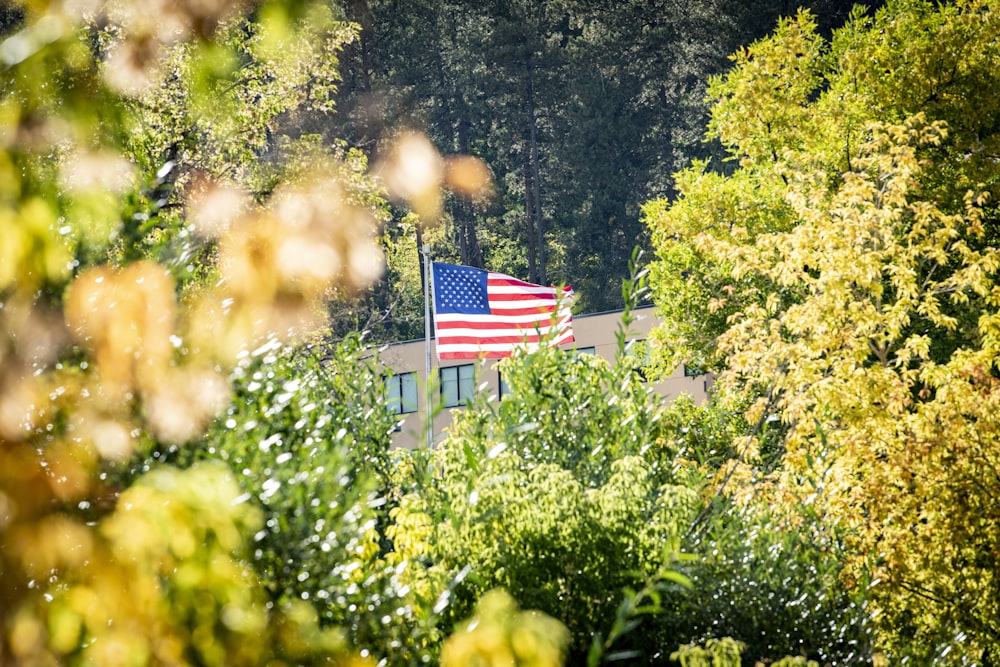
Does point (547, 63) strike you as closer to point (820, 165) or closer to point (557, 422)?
point (820, 165)

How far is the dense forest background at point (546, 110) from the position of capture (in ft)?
175

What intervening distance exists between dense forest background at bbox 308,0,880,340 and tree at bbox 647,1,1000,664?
32.8 m

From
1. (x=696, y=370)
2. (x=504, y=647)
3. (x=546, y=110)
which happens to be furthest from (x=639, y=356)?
(x=546, y=110)

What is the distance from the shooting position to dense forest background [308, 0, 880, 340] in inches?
2105

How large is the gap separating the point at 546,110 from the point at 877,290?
149 ft

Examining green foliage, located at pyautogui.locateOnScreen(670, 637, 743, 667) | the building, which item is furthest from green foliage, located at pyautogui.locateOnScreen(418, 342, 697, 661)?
the building

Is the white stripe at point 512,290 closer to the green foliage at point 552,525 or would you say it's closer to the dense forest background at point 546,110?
the green foliage at point 552,525

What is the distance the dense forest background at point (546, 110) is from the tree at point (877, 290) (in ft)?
108

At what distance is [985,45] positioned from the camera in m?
16.7

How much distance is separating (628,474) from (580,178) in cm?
5044

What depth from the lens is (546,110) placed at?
5709cm

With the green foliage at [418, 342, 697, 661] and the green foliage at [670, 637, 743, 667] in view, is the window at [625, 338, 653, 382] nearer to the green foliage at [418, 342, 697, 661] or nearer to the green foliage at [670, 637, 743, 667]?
the green foliage at [418, 342, 697, 661]

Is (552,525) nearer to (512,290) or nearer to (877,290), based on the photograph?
(877,290)

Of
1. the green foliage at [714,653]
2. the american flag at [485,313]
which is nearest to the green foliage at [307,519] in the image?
the green foliage at [714,653]
